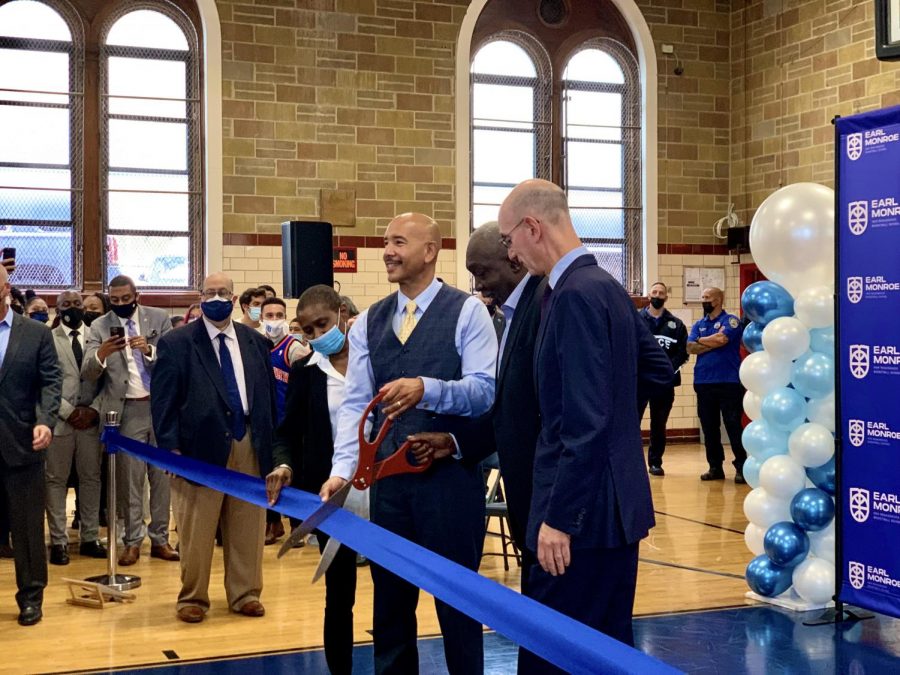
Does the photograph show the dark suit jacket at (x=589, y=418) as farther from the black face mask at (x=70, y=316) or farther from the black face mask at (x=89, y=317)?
the black face mask at (x=89, y=317)

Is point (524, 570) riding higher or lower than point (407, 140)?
lower

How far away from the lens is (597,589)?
2.84m

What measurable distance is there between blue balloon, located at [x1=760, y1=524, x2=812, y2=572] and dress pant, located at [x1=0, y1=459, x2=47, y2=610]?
3.56 m

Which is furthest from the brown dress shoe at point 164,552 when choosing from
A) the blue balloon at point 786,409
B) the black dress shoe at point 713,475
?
the black dress shoe at point 713,475

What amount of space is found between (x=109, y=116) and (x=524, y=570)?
394 inches

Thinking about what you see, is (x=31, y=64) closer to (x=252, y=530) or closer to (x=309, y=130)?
(x=309, y=130)

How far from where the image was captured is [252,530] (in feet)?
18.7

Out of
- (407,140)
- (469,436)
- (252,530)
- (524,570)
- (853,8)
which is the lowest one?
(252,530)

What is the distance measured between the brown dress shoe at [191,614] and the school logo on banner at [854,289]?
341cm

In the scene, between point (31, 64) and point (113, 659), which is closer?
point (113, 659)

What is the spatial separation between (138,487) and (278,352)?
4.28 ft

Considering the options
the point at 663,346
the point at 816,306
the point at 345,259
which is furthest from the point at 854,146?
the point at 345,259

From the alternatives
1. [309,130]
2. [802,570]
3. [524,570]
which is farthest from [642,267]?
[524,570]

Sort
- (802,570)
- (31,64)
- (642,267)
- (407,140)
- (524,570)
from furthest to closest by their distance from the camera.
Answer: (642,267)
(407,140)
(31,64)
(802,570)
(524,570)
